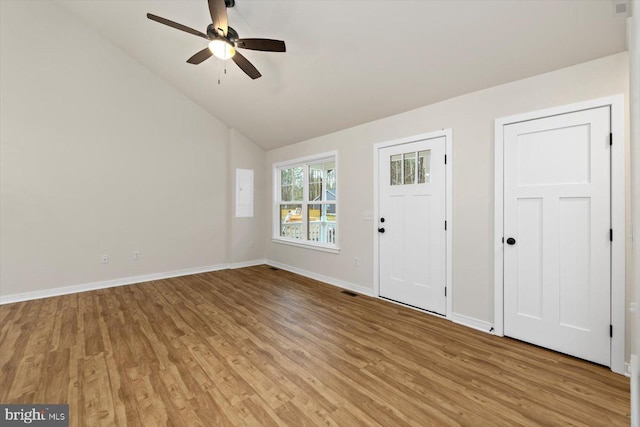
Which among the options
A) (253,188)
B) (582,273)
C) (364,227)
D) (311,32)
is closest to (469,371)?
(582,273)

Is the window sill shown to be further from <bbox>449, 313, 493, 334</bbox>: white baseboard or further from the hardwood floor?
<bbox>449, 313, 493, 334</bbox>: white baseboard

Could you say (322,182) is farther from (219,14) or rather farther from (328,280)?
(219,14)

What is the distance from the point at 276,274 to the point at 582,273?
165 inches

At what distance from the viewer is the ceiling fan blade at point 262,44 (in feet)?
8.29

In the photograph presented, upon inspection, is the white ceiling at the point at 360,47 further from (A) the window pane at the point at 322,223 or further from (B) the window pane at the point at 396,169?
(A) the window pane at the point at 322,223

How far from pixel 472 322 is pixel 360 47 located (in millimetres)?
3093

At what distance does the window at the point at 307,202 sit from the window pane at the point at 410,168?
4.06ft

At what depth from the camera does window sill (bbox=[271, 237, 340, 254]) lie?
4507 mm

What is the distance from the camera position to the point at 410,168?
11.5 ft

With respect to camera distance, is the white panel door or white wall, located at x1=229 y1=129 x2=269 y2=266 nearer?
the white panel door

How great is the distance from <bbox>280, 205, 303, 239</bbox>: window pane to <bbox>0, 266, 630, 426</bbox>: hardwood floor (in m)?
2.34

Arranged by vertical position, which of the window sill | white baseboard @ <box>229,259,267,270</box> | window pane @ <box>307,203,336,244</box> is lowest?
white baseboard @ <box>229,259,267,270</box>

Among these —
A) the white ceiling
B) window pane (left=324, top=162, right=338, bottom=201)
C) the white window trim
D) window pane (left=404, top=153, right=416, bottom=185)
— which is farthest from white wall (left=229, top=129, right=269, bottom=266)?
window pane (left=404, top=153, right=416, bottom=185)

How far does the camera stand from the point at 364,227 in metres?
4.03
